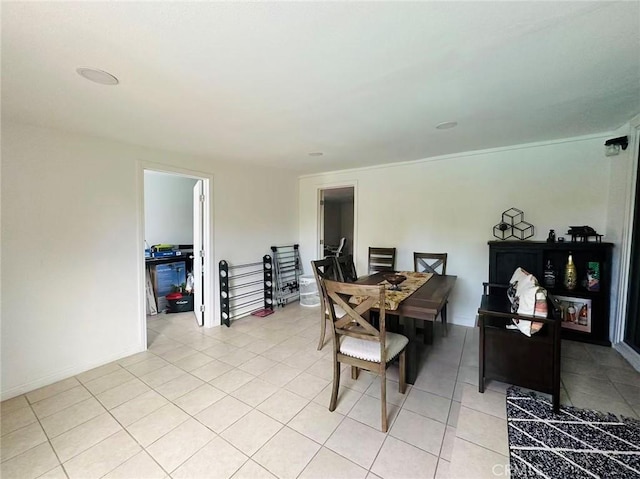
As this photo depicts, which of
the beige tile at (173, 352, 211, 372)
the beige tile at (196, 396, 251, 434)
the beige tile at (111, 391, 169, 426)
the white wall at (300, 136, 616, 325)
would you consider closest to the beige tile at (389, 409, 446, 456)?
the beige tile at (196, 396, 251, 434)

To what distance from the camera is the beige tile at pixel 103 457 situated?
154cm

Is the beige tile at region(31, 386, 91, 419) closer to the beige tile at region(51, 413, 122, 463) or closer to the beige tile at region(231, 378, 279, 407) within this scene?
the beige tile at region(51, 413, 122, 463)

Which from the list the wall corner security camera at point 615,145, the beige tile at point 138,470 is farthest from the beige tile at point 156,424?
the wall corner security camera at point 615,145

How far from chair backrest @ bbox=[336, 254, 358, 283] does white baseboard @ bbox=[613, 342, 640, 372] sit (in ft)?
8.98

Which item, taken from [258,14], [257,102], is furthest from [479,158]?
[258,14]

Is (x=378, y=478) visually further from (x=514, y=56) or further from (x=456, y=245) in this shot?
(x=456, y=245)

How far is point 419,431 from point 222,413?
144cm

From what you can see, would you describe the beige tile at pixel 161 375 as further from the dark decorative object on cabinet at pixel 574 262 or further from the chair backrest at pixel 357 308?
the dark decorative object on cabinet at pixel 574 262

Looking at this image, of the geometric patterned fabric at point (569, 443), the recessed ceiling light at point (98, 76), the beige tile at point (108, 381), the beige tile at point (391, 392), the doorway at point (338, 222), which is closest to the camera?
the geometric patterned fabric at point (569, 443)

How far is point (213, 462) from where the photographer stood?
5.20 ft

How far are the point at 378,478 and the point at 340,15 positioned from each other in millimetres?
2366

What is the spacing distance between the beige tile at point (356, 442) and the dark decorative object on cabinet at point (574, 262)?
2490mm

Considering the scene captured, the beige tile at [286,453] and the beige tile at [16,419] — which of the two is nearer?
the beige tile at [286,453]

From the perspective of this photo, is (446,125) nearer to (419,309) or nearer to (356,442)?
(419,309)
